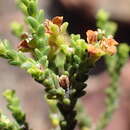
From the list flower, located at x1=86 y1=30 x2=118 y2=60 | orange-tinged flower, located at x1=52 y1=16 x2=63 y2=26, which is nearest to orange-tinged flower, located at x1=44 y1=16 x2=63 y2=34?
orange-tinged flower, located at x1=52 y1=16 x2=63 y2=26

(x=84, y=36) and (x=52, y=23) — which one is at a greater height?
(x=84, y=36)

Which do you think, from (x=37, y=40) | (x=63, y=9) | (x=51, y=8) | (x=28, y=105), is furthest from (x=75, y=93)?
(x=63, y=9)

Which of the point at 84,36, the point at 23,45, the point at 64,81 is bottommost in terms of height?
the point at 64,81

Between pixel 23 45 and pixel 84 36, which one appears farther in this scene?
pixel 84 36

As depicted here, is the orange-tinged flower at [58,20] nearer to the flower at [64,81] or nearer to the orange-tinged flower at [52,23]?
the orange-tinged flower at [52,23]

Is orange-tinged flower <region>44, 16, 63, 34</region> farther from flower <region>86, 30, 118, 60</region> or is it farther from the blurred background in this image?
the blurred background

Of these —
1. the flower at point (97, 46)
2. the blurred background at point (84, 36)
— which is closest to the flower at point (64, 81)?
the flower at point (97, 46)

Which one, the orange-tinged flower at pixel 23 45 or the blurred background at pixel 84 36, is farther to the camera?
the blurred background at pixel 84 36

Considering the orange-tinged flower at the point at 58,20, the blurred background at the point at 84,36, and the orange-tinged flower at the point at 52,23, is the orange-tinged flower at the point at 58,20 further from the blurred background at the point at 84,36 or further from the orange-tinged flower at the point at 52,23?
the blurred background at the point at 84,36

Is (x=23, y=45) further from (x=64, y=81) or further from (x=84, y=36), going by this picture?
(x=84, y=36)

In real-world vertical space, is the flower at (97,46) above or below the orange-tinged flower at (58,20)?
below

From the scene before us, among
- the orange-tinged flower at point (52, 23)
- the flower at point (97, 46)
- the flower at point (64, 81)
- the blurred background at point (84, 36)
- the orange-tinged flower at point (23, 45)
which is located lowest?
the flower at point (64, 81)

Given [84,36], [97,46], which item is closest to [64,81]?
[97,46]
